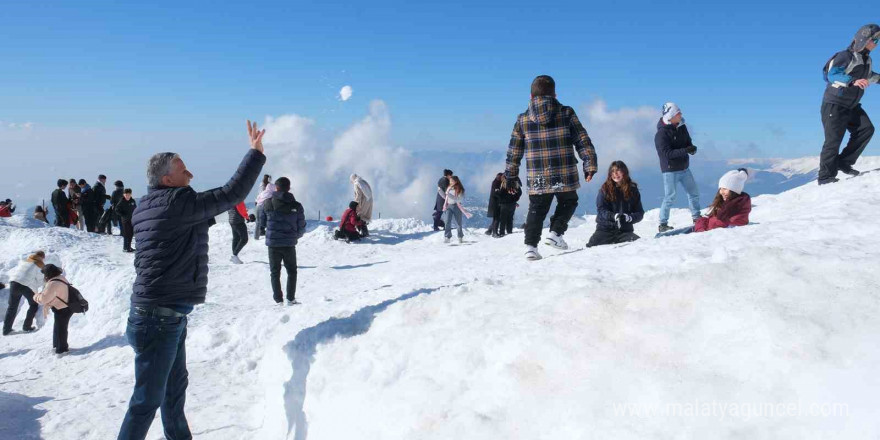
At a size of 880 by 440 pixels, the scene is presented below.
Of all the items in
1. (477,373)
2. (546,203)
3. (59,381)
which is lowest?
(59,381)

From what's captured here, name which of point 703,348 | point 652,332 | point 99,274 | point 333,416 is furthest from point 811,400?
point 99,274

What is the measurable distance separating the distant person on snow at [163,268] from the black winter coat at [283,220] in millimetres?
4974

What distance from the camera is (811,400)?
232cm

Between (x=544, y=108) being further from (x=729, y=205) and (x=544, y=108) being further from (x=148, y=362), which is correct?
(x=148, y=362)

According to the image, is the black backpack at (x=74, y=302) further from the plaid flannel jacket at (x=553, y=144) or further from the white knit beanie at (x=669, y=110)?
the white knit beanie at (x=669, y=110)

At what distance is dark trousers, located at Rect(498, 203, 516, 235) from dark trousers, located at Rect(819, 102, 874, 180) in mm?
8183

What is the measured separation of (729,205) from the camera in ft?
22.6

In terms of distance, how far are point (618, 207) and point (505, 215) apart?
310 inches

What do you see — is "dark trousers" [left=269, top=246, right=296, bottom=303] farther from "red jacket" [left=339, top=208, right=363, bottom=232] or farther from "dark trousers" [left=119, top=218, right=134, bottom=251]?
"dark trousers" [left=119, top=218, right=134, bottom=251]

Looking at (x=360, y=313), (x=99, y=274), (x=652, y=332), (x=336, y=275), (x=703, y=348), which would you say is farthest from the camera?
(x=336, y=275)

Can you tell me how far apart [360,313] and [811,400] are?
3.61m

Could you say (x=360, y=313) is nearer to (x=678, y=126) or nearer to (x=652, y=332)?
(x=652, y=332)

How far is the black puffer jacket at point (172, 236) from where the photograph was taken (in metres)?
3.62

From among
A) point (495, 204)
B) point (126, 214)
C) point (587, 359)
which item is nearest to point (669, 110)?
point (587, 359)
